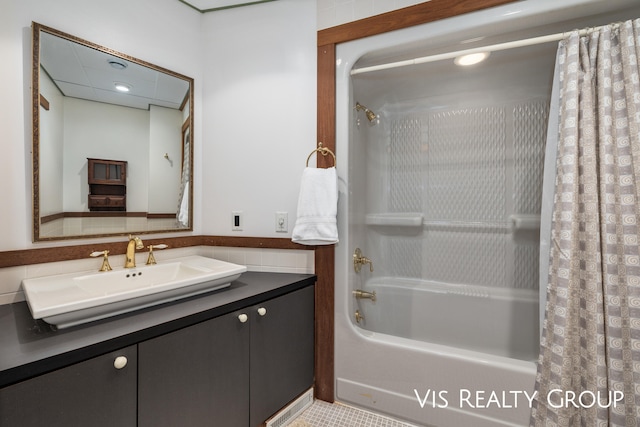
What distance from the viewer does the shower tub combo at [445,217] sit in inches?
54.5

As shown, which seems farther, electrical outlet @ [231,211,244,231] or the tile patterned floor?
electrical outlet @ [231,211,244,231]

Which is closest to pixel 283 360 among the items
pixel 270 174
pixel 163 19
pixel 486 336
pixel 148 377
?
pixel 148 377

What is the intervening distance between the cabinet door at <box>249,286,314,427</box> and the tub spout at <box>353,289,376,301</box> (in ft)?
0.87

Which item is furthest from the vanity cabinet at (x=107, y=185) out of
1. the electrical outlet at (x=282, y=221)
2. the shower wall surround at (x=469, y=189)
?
the shower wall surround at (x=469, y=189)

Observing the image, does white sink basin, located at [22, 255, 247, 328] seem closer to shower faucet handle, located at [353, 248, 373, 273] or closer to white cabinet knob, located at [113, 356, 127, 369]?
white cabinet knob, located at [113, 356, 127, 369]

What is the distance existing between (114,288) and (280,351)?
2.63ft

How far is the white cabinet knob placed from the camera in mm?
877

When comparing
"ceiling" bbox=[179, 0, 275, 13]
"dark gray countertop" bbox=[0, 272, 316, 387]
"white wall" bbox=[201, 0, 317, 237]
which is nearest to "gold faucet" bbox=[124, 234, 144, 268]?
"dark gray countertop" bbox=[0, 272, 316, 387]

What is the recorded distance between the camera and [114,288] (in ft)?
4.43

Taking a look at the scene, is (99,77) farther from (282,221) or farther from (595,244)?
(595,244)

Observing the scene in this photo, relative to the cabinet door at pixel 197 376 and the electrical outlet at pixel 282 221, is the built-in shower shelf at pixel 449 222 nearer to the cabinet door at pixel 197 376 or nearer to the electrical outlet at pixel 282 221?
the electrical outlet at pixel 282 221

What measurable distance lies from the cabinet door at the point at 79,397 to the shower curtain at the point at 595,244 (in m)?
1.53

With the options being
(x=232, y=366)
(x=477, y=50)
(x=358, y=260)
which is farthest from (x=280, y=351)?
(x=477, y=50)

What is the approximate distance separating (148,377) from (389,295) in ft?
4.92
